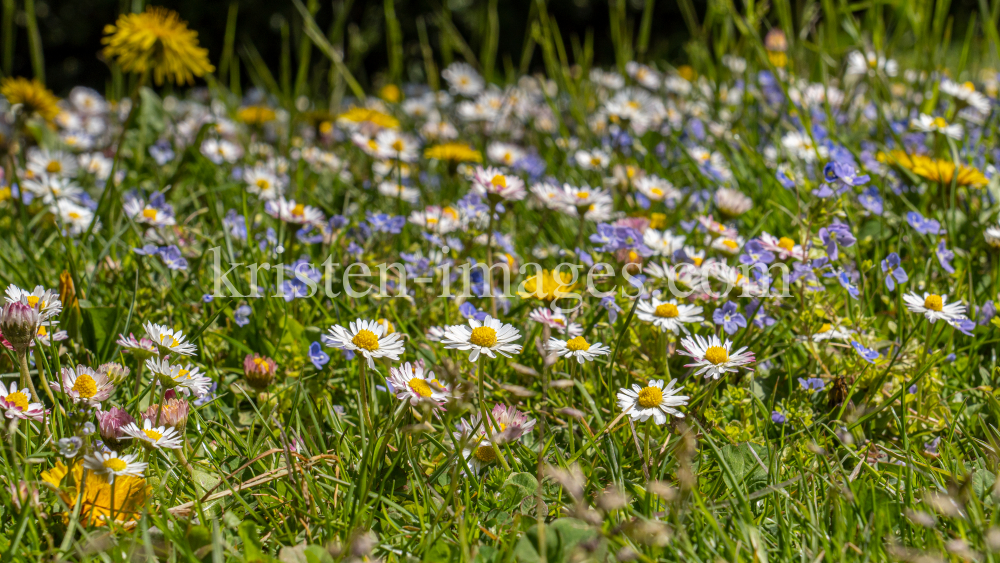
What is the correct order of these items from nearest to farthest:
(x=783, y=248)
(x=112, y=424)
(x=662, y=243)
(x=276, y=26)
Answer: (x=112, y=424) < (x=783, y=248) < (x=662, y=243) < (x=276, y=26)

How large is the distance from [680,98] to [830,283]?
2.13 meters

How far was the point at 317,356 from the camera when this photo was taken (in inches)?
64.3

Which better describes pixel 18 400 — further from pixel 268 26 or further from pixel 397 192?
pixel 268 26

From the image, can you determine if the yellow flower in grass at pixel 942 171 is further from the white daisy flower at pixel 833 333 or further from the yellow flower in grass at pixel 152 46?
the yellow flower in grass at pixel 152 46

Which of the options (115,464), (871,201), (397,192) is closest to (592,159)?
(397,192)

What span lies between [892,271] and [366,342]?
1.16 meters

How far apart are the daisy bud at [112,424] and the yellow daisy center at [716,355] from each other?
994 millimetres

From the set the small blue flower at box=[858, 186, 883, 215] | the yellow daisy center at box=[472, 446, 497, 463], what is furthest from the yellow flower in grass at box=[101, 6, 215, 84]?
the small blue flower at box=[858, 186, 883, 215]

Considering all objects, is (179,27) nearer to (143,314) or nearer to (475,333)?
(143,314)

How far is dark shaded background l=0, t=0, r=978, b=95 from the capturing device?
20.5 feet

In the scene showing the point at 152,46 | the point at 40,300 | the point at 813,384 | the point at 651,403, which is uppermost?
the point at 152,46

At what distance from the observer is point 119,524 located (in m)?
1.18

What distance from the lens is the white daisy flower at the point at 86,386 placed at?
1.32 metres

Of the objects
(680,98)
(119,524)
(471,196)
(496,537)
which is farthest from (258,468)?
(680,98)
